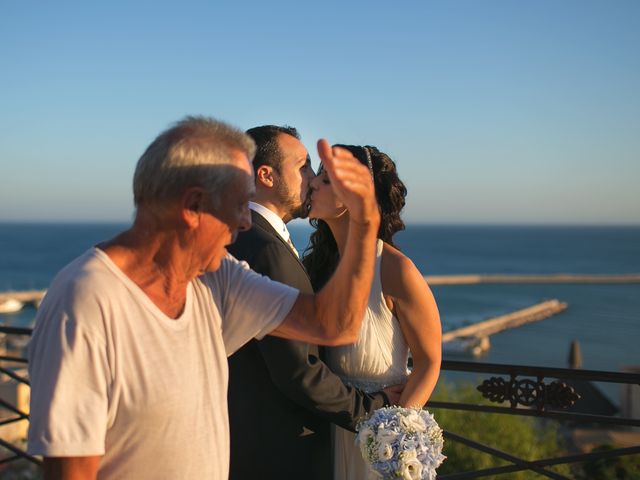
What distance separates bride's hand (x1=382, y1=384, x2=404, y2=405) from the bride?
25 mm

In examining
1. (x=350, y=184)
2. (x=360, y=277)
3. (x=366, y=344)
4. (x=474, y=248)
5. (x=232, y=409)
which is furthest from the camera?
(x=474, y=248)

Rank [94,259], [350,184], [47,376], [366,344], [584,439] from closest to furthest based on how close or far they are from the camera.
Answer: [47,376], [94,259], [350,184], [366,344], [584,439]

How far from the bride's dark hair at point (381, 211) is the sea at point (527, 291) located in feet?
1.55

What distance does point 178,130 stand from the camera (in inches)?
68.4

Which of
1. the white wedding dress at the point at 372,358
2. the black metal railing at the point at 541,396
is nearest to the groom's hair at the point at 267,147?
the white wedding dress at the point at 372,358

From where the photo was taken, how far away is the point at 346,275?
1920 mm

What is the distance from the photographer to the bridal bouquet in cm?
231

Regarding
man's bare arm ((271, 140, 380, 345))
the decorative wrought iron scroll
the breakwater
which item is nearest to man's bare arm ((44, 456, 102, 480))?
man's bare arm ((271, 140, 380, 345))

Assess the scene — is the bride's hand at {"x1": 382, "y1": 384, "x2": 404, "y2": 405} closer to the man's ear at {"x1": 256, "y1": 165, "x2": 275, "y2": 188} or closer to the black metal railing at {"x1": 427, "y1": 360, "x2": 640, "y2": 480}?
the black metal railing at {"x1": 427, "y1": 360, "x2": 640, "y2": 480}

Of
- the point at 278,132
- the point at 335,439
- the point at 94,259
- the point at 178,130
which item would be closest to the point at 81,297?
the point at 94,259

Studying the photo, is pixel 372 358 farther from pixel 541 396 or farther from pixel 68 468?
pixel 68 468

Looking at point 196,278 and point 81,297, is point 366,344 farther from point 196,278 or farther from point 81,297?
point 81,297

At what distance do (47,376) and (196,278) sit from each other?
56cm

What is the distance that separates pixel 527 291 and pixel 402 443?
96121mm
